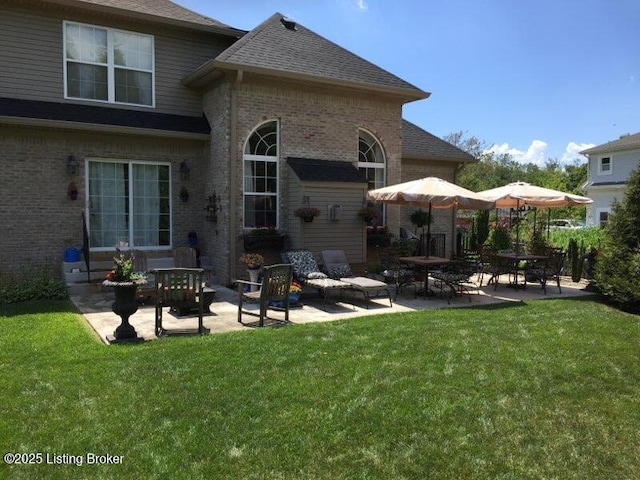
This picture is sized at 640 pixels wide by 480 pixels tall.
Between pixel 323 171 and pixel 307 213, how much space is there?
4.20 feet

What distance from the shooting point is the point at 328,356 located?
19.8ft

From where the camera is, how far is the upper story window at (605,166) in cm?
3114

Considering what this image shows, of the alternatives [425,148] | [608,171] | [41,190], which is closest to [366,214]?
[425,148]

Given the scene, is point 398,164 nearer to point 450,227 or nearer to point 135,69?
point 450,227

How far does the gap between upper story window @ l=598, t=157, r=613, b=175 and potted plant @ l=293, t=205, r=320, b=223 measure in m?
27.0

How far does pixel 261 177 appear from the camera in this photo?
11.7 meters

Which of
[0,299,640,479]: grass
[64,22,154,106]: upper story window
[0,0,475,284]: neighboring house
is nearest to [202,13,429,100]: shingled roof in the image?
[0,0,475,284]: neighboring house

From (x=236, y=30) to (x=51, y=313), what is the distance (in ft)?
27.7

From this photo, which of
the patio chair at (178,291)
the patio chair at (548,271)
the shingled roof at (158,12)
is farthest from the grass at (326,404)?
the shingled roof at (158,12)

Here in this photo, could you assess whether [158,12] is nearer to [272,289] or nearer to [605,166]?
[272,289]

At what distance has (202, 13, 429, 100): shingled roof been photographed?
10984 millimetres

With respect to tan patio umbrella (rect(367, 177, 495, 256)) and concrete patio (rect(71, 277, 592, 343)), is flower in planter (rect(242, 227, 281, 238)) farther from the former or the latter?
tan patio umbrella (rect(367, 177, 495, 256))

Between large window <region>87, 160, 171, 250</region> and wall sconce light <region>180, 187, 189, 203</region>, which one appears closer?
large window <region>87, 160, 171, 250</region>

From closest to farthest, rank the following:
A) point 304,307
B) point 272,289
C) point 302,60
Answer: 1. point 272,289
2. point 304,307
3. point 302,60
